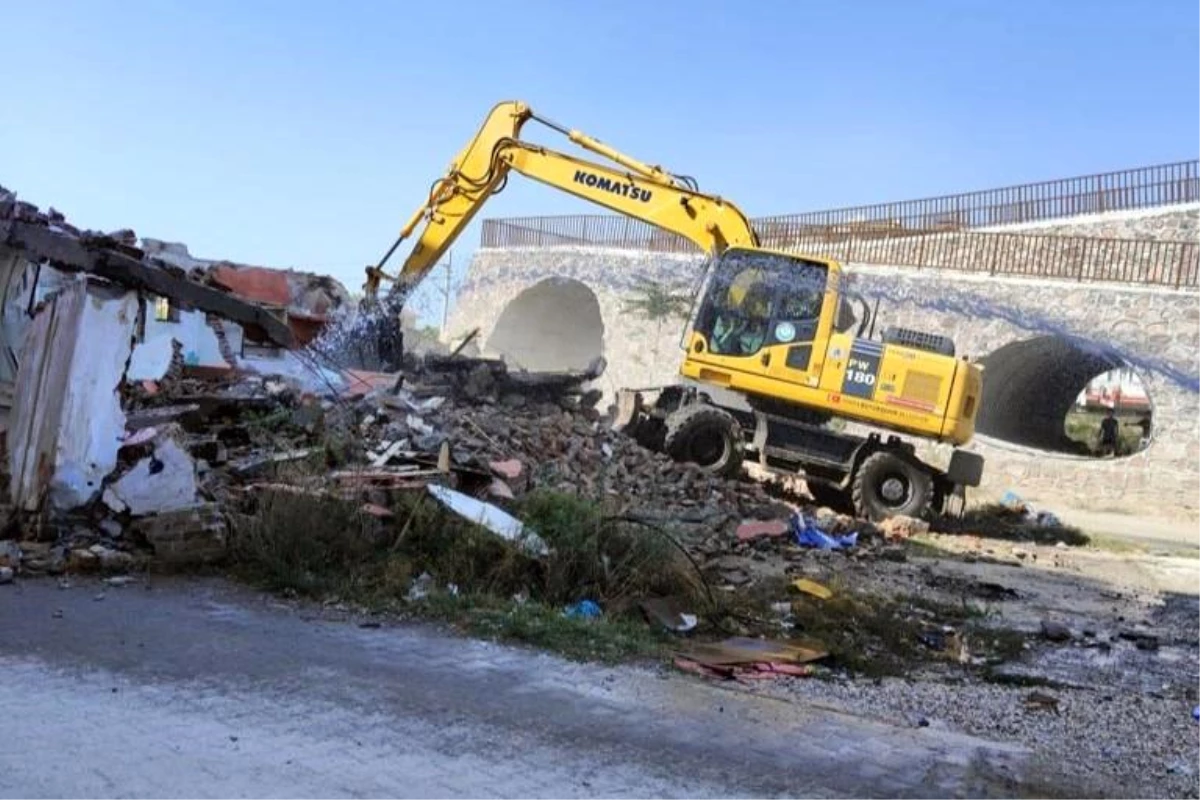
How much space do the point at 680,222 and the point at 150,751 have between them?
1104 cm

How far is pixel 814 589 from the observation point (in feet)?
24.7

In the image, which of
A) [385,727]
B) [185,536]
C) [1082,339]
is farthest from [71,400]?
[1082,339]

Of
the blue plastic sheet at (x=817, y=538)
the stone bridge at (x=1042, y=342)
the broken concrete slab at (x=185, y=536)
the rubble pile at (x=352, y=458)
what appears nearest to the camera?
the broken concrete slab at (x=185, y=536)

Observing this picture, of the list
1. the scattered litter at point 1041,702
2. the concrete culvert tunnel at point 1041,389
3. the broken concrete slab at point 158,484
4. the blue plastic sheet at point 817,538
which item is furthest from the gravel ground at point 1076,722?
the concrete culvert tunnel at point 1041,389

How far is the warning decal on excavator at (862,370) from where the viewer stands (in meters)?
12.8

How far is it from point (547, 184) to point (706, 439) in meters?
4.31

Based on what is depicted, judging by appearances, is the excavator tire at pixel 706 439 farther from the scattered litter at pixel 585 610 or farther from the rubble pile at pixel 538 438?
the scattered litter at pixel 585 610

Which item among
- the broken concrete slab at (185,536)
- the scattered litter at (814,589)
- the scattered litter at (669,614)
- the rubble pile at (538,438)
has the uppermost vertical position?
the rubble pile at (538,438)

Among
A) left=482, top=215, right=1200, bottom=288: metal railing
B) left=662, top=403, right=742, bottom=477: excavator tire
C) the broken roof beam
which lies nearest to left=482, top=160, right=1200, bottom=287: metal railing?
left=482, top=215, right=1200, bottom=288: metal railing

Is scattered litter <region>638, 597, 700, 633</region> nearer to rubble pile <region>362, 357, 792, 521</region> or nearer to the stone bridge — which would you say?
rubble pile <region>362, 357, 792, 521</region>

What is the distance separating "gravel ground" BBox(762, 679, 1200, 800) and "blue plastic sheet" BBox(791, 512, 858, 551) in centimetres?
474

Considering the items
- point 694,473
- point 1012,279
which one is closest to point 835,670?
point 694,473

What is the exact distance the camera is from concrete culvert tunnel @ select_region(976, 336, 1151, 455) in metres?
21.6

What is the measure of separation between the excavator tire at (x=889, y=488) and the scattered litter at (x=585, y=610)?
7439mm
